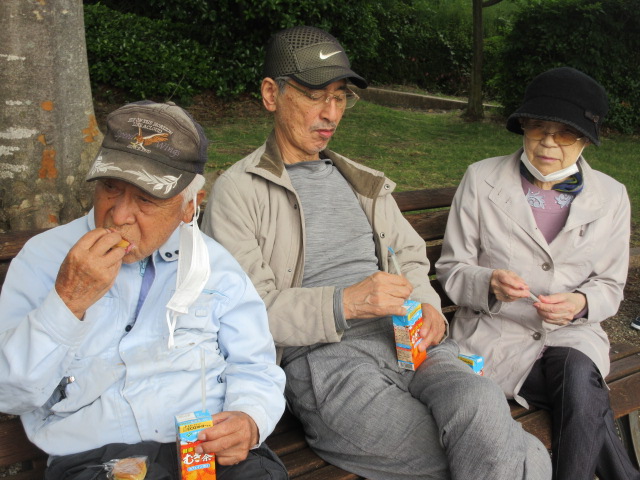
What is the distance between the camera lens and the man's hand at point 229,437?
6.73 ft

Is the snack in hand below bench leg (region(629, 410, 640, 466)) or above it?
above

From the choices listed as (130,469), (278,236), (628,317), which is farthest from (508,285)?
(628,317)

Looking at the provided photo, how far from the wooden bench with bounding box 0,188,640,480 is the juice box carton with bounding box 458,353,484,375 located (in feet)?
0.76

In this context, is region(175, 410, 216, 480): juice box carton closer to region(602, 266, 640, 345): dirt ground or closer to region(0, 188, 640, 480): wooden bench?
region(0, 188, 640, 480): wooden bench

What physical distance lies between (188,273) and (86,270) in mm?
331

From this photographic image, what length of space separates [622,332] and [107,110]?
7283 mm

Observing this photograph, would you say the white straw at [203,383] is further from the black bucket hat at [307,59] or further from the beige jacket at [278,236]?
the black bucket hat at [307,59]

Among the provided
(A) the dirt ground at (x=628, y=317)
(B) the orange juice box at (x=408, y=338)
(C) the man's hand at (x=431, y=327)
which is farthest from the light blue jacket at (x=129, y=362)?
(A) the dirt ground at (x=628, y=317)

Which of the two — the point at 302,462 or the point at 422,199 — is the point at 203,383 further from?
the point at 422,199

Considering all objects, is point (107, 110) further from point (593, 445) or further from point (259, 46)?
point (593, 445)

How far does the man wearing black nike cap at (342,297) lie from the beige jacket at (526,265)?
0.22 meters

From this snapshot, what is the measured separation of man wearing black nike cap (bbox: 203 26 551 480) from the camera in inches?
98.1

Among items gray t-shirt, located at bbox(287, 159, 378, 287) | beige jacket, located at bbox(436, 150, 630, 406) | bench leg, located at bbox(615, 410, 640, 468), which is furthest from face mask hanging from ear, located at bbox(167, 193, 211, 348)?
bench leg, located at bbox(615, 410, 640, 468)

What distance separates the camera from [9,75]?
3.80 metres
